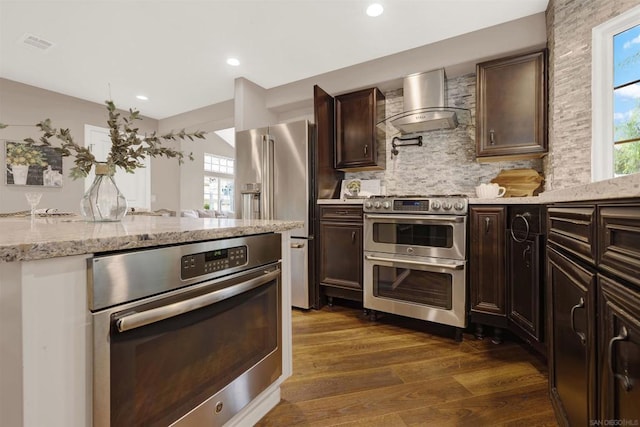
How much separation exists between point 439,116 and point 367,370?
2.20 metres

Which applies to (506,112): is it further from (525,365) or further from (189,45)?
(189,45)

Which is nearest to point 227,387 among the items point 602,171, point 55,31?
point 602,171

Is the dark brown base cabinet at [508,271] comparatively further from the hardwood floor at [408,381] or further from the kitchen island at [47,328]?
the kitchen island at [47,328]

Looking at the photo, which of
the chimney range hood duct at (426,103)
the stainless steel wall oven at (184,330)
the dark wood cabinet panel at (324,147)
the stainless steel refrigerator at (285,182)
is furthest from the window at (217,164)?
the stainless steel wall oven at (184,330)

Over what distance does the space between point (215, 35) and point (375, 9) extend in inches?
58.1

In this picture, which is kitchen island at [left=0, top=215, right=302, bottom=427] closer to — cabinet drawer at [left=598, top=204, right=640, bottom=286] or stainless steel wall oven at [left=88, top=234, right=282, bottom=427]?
stainless steel wall oven at [left=88, top=234, right=282, bottom=427]

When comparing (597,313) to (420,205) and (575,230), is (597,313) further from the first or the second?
(420,205)

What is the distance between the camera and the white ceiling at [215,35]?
2.28 meters

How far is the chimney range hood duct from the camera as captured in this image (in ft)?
8.63

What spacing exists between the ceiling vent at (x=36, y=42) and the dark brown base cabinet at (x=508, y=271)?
425cm

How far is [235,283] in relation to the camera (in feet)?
3.24

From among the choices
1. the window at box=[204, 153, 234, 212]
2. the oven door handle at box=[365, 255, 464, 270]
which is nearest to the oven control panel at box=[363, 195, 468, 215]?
the oven door handle at box=[365, 255, 464, 270]

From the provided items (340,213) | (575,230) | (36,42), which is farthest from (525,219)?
(36,42)

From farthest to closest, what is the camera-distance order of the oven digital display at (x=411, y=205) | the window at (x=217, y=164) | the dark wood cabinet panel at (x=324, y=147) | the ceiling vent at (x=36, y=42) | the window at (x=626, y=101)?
the window at (x=217, y=164)
the dark wood cabinet panel at (x=324, y=147)
the ceiling vent at (x=36, y=42)
the oven digital display at (x=411, y=205)
the window at (x=626, y=101)
